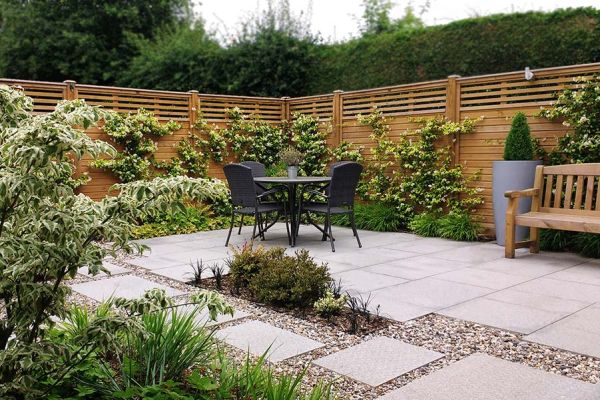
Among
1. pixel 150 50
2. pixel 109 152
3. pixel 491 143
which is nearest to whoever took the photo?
pixel 109 152

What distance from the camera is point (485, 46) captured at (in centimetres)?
749

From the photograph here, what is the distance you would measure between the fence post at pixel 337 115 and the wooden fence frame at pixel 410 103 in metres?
0.01

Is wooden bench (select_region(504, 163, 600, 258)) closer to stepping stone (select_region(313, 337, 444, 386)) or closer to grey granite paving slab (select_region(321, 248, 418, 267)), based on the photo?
grey granite paving slab (select_region(321, 248, 418, 267))

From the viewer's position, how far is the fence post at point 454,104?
661 centimetres

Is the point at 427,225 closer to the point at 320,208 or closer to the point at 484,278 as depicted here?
the point at 320,208

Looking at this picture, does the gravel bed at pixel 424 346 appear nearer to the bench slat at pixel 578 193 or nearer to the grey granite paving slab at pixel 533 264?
the grey granite paving slab at pixel 533 264

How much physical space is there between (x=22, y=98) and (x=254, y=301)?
2.11 meters

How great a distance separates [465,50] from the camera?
768 centimetres

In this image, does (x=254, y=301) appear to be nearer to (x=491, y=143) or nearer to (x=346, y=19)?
(x=491, y=143)

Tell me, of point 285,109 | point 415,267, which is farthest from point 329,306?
point 285,109

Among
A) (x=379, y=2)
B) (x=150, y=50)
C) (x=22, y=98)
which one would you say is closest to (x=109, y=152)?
(x=22, y=98)

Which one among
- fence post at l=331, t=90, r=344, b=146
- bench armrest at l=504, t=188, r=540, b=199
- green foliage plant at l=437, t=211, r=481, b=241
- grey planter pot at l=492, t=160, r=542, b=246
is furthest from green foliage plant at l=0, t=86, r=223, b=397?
fence post at l=331, t=90, r=344, b=146

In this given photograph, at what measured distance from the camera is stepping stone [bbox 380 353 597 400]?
2182 millimetres

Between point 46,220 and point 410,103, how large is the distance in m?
6.02
